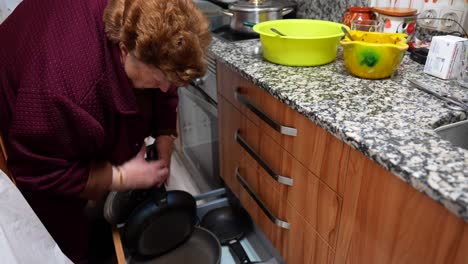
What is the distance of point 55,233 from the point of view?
3.28 feet

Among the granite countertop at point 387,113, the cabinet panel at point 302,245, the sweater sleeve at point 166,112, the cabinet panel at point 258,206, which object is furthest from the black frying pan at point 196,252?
the granite countertop at point 387,113

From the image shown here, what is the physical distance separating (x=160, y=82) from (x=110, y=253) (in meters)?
0.80

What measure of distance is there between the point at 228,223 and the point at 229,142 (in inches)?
13.8

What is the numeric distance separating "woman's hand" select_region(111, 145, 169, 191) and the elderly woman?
0.06 metres

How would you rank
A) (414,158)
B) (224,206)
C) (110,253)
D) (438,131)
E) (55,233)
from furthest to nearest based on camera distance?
(224,206)
(110,253)
(55,233)
(438,131)
(414,158)

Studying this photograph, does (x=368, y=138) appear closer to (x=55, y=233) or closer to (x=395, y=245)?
(x=395, y=245)

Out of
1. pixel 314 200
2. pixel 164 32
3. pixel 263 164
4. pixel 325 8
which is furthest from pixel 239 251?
pixel 325 8

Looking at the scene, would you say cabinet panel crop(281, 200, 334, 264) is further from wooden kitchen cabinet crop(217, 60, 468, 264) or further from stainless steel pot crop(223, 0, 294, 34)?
stainless steel pot crop(223, 0, 294, 34)

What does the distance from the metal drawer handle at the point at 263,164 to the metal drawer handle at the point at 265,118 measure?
0.14 meters

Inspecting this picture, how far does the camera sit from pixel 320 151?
78cm

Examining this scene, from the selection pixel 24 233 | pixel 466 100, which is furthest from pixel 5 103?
pixel 466 100

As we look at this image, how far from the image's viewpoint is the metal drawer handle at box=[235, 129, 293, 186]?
0.94 meters

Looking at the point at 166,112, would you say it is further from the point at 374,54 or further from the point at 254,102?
the point at 374,54

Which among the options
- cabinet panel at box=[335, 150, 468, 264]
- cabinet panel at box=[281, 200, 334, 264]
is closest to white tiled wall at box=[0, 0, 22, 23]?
cabinet panel at box=[281, 200, 334, 264]
